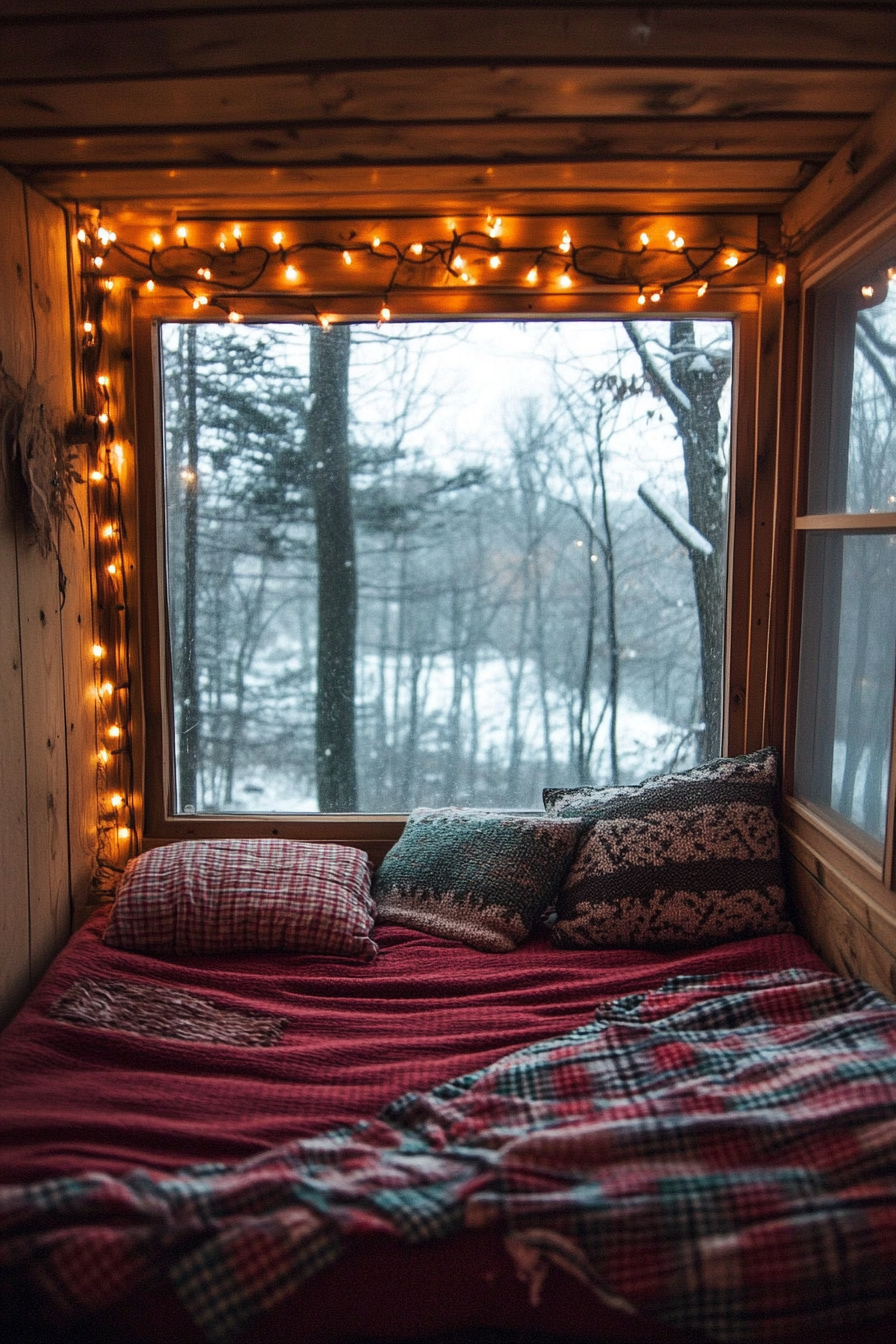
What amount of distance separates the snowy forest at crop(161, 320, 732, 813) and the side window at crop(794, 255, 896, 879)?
12.3 inches

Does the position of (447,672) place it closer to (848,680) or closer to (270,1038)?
(848,680)

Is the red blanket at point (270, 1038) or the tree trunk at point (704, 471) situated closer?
the red blanket at point (270, 1038)

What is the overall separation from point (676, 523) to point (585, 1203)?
6.12 feet

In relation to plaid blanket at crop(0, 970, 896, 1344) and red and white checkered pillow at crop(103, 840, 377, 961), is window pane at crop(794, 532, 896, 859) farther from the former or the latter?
red and white checkered pillow at crop(103, 840, 377, 961)

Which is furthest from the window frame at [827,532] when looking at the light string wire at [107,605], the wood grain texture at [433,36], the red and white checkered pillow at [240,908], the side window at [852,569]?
the light string wire at [107,605]

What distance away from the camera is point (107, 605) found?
2.72m

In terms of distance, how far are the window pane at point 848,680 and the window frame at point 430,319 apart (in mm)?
175

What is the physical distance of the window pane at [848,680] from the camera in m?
2.04

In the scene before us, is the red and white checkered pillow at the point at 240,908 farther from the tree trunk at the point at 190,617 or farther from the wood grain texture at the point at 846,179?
the wood grain texture at the point at 846,179

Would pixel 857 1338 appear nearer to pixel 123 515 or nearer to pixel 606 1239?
pixel 606 1239

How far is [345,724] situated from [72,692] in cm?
73

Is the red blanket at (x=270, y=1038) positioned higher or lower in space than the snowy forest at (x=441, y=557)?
lower

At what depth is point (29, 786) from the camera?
228cm

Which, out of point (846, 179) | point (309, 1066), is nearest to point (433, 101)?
point (846, 179)
